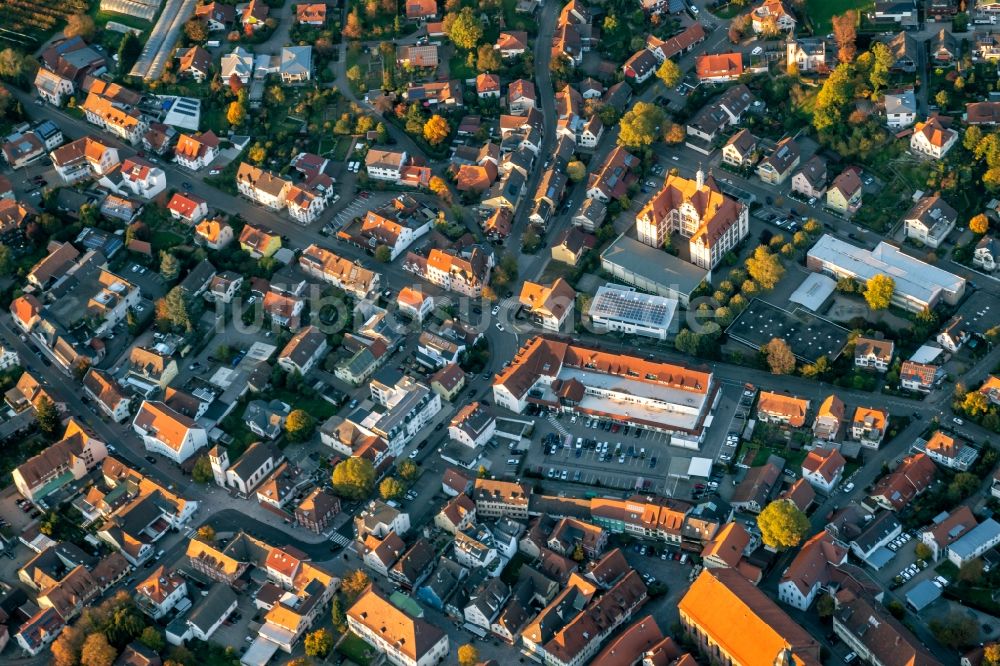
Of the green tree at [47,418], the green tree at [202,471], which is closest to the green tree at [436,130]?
the green tree at [202,471]

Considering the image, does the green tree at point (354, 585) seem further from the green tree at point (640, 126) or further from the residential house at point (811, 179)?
the residential house at point (811, 179)

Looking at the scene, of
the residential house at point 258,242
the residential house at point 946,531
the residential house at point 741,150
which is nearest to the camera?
the residential house at point 946,531

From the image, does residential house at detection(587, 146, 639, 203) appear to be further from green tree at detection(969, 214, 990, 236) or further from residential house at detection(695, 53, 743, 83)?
green tree at detection(969, 214, 990, 236)

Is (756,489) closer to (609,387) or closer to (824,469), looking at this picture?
(824,469)

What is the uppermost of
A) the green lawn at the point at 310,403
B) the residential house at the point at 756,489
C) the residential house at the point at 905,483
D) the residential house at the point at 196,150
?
the residential house at the point at 196,150

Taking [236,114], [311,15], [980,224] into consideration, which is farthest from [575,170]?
[311,15]

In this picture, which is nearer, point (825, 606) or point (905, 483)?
point (825, 606)
